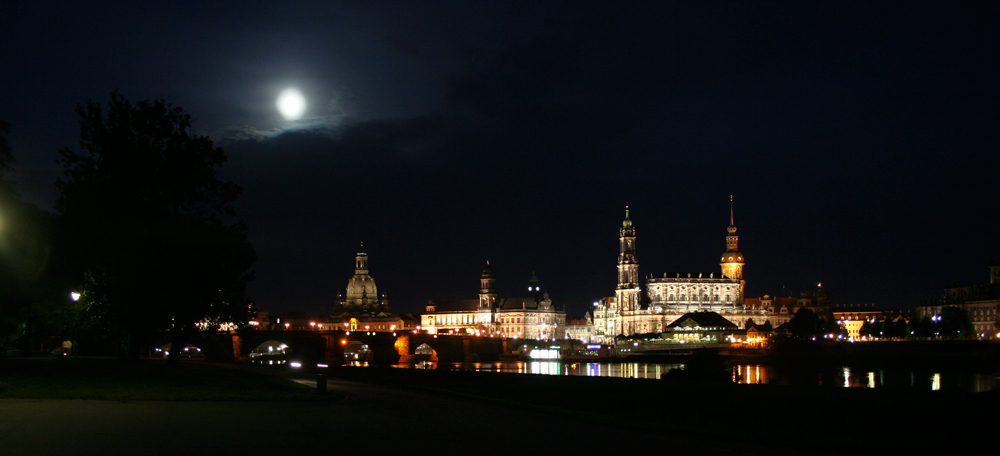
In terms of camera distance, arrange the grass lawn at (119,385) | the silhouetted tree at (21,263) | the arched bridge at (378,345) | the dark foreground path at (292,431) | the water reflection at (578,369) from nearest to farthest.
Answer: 1. the dark foreground path at (292,431)
2. the grass lawn at (119,385)
3. the silhouetted tree at (21,263)
4. the water reflection at (578,369)
5. the arched bridge at (378,345)

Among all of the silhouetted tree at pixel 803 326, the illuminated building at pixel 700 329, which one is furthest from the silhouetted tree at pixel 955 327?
the illuminated building at pixel 700 329

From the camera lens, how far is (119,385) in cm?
2912

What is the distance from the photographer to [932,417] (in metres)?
27.1

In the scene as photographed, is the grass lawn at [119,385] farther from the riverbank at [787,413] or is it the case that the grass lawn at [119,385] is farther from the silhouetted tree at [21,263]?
the riverbank at [787,413]

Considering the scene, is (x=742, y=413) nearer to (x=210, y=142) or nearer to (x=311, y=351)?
(x=210, y=142)

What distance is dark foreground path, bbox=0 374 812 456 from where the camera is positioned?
662 inches

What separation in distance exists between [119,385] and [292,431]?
12.8m

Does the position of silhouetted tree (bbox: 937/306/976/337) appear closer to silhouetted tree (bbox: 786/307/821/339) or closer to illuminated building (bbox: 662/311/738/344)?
silhouetted tree (bbox: 786/307/821/339)

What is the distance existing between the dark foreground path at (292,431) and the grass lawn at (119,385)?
1352 millimetres

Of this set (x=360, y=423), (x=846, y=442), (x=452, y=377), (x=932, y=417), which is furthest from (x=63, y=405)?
(x=452, y=377)

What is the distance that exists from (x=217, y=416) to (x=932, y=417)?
21.9 meters

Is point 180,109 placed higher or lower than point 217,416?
higher

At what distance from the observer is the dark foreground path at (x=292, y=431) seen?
16.8 meters

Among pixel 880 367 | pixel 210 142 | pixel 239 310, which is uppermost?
pixel 210 142
